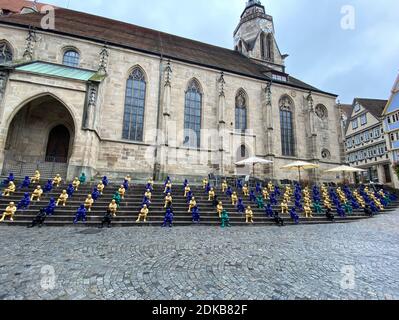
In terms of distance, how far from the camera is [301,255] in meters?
4.87

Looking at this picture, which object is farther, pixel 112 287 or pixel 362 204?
pixel 362 204

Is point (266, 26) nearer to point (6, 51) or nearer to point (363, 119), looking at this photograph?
point (363, 119)

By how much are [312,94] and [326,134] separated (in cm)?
498

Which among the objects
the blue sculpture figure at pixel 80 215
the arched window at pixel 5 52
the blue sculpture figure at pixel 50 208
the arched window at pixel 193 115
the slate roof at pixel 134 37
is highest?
the slate roof at pixel 134 37

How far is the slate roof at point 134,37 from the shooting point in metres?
17.0

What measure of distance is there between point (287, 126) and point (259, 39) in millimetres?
15818

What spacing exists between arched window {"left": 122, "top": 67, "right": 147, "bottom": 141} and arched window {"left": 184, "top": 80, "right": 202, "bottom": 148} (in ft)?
12.7

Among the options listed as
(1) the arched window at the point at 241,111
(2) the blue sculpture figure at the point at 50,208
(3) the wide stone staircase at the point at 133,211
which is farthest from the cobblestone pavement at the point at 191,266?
(1) the arched window at the point at 241,111

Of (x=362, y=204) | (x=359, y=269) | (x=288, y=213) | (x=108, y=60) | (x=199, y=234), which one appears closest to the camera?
(x=359, y=269)

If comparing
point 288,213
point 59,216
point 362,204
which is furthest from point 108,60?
point 362,204

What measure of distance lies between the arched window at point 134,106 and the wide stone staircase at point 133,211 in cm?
610

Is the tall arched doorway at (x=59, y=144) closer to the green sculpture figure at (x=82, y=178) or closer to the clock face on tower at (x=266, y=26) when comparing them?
the green sculpture figure at (x=82, y=178)

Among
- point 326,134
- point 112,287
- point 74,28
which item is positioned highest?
point 74,28
